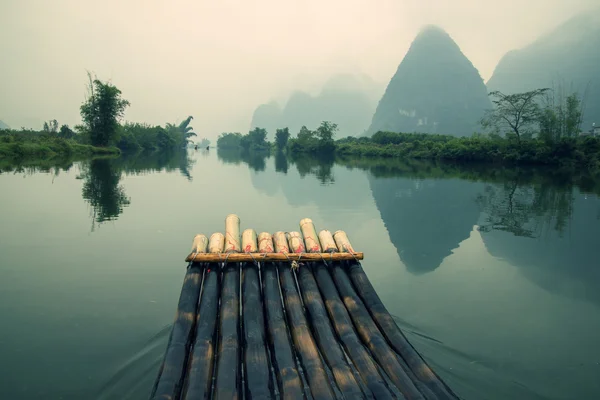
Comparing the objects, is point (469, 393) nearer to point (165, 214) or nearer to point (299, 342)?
point (299, 342)

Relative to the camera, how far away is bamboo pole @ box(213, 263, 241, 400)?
3.11 meters

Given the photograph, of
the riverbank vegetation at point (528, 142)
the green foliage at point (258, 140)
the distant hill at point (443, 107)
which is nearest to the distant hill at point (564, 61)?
the distant hill at point (443, 107)

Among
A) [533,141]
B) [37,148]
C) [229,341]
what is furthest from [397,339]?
[533,141]

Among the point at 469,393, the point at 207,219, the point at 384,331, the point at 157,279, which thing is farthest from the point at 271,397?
the point at 207,219

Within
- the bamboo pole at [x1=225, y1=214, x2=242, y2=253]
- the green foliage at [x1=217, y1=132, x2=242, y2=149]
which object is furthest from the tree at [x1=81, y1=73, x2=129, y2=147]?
the green foliage at [x1=217, y1=132, x2=242, y2=149]

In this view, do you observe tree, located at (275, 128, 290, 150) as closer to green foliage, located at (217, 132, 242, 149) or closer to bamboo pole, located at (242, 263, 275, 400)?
green foliage, located at (217, 132, 242, 149)

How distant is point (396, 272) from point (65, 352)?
6785 millimetres

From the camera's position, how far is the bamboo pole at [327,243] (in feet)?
17.8

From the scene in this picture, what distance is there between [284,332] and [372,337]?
989mm

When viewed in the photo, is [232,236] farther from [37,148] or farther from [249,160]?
[249,160]

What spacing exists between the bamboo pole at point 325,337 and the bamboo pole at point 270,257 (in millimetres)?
205

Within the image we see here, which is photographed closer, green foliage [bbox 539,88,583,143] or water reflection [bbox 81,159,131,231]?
water reflection [bbox 81,159,131,231]

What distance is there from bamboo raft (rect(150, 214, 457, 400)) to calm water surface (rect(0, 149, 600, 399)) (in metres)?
1.31

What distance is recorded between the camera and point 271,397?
→ 314cm
